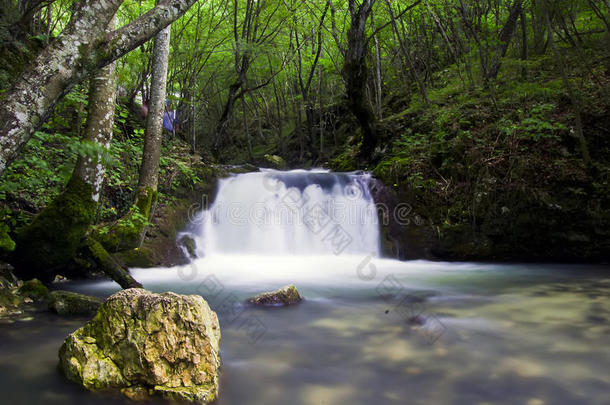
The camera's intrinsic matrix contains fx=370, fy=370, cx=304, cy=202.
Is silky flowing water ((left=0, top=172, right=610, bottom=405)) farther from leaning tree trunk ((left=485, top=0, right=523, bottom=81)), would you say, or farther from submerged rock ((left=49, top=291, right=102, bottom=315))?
leaning tree trunk ((left=485, top=0, right=523, bottom=81))

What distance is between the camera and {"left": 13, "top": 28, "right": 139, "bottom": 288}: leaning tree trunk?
4.80 metres

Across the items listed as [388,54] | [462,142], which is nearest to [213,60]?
[388,54]

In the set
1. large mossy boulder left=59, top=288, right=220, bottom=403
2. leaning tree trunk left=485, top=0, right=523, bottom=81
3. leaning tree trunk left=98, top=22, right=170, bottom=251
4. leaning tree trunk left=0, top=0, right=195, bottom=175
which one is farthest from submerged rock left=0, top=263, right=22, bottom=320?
leaning tree trunk left=485, top=0, right=523, bottom=81

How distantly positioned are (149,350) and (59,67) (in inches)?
72.5

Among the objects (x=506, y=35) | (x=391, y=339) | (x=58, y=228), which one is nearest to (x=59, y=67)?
(x=58, y=228)

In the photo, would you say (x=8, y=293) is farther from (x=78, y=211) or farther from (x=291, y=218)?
(x=291, y=218)

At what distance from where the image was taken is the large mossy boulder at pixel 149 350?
248cm

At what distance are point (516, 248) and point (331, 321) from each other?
5768mm

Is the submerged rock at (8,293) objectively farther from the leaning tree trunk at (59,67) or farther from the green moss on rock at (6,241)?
the leaning tree trunk at (59,67)

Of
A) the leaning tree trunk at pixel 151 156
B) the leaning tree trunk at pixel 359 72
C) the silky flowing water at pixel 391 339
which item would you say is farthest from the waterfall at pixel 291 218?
the leaning tree trunk at pixel 151 156

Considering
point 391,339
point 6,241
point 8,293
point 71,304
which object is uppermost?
point 6,241

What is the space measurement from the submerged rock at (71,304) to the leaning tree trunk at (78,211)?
0.55 m

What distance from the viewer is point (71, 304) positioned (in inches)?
168

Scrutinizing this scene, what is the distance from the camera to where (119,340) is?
2582 millimetres
